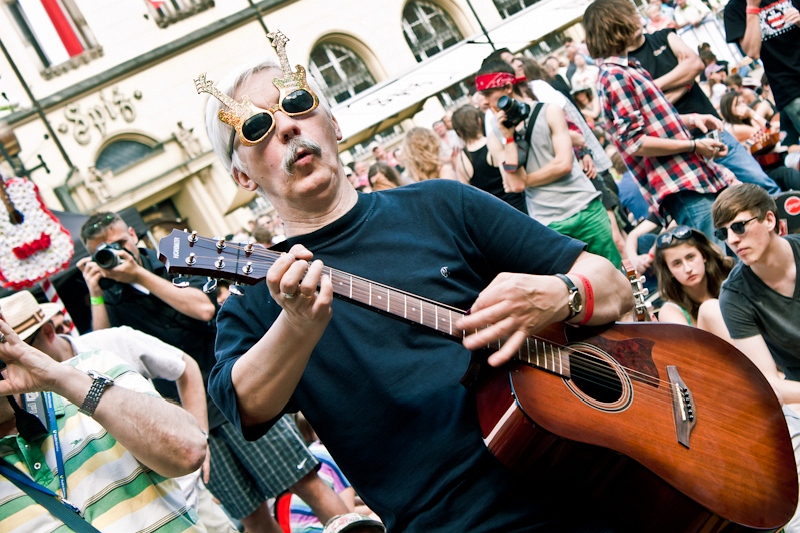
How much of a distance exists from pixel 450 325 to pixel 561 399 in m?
0.35

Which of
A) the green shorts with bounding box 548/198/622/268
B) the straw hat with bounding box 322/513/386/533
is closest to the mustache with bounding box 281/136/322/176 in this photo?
the straw hat with bounding box 322/513/386/533

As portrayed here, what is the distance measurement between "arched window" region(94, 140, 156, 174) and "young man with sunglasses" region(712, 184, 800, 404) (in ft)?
71.9

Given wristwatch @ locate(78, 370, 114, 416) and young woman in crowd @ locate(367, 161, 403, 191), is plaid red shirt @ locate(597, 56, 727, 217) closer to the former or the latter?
young woman in crowd @ locate(367, 161, 403, 191)

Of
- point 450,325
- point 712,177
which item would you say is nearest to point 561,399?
point 450,325

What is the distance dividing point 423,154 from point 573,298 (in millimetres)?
4954

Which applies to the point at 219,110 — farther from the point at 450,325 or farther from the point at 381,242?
the point at 450,325

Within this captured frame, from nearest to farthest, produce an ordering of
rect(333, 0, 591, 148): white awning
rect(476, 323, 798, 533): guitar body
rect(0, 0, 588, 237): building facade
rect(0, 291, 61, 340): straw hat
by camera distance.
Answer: rect(476, 323, 798, 533): guitar body < rect(0, 291, 61, 340): straw hat < rect(333, 0, 591, 148): white awning < rect(0, 0, 588, 237): building facade

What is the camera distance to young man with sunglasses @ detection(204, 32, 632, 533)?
1.89 m

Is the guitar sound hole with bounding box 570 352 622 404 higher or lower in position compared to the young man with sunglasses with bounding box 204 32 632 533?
lower

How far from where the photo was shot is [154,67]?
80.1 feet

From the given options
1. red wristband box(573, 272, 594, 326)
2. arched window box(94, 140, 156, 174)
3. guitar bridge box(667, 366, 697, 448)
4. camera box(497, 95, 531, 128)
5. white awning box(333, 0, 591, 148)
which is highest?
arched window box(94, 140, 156, 174)

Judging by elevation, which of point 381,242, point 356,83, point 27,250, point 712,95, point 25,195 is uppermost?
point 356,83

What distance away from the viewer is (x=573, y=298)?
2.05 metres

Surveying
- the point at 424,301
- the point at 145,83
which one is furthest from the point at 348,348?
the point at 145,83
